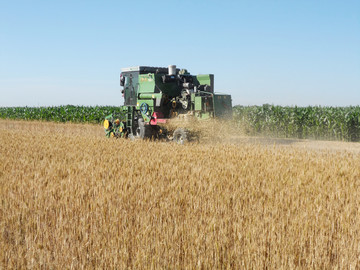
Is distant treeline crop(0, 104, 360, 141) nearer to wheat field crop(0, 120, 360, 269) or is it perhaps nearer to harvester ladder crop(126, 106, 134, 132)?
harvester ladder crop(126, 106, 134, 132)

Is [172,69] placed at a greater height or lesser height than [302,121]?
greater

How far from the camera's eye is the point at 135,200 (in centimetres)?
510

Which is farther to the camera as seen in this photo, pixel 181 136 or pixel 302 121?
pixel 302 121

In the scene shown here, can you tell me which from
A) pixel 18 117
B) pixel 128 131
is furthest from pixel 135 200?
pixel 18 117

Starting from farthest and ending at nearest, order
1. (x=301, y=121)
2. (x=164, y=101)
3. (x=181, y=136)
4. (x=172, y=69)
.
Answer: (x=301, y=121) → (x=172, y=69) → (x=164, y=101) → (x=181, y=136)

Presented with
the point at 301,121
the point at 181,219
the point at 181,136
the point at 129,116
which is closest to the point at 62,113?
the point at 129,116

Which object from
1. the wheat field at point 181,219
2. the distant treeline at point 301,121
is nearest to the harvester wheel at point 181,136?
the wheat field at point 181,219

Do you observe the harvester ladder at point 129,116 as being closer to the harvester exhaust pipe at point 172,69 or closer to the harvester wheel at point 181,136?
the harvester exhaust pipe at point 172,69

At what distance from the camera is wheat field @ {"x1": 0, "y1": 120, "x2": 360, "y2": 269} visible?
3264 mm

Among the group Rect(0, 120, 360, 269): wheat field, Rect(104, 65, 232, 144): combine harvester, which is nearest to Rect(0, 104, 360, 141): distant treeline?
Rect(104, 65, 232, 144): combine harvester

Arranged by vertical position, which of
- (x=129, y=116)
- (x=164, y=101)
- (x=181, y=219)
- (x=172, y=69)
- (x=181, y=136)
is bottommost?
(x=181, y=219)

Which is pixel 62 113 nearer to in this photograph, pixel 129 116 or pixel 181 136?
pixel 129 116

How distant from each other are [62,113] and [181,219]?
31.9 metres

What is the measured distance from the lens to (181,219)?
431cm
